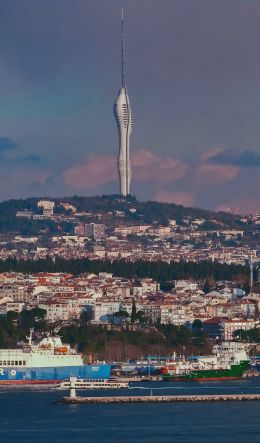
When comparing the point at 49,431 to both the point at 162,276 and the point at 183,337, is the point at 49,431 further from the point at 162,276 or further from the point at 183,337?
the point at 162,276

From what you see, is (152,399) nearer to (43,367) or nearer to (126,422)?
(126,422)

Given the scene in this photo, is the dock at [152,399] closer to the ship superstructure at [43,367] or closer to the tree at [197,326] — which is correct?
the ship superstructure at [43,367]

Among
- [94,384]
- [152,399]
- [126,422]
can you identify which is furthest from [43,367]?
[126,422]

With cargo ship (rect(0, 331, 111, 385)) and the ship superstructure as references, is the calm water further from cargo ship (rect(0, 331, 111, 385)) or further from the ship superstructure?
the ship superstructure

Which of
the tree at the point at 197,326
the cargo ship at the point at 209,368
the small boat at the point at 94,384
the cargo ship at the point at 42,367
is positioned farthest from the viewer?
the tree at the point at 197,326

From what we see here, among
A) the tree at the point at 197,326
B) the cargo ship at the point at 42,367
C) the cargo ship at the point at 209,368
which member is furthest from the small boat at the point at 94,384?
the tree at the point at 197,326

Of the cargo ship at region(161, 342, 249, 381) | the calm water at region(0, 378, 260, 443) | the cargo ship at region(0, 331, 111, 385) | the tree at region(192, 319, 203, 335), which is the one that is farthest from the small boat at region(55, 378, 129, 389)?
the tree at region(192, 319, 203, 335)
